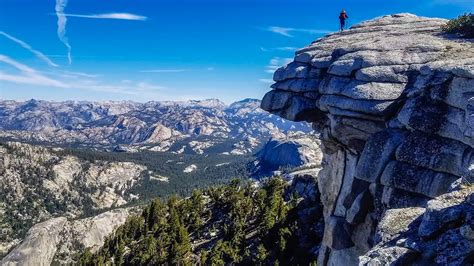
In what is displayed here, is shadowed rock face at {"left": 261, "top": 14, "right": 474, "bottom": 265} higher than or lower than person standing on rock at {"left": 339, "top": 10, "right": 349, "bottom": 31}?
lower

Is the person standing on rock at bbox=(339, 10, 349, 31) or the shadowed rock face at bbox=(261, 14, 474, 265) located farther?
the person standing on rock at bbox=(339, 10, 349, 31)

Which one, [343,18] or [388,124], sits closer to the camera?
[388,124]

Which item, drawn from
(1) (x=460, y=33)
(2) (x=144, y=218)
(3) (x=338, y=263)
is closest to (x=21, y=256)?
(2) (x=144, y=218)

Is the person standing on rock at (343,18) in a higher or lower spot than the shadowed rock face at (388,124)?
higher

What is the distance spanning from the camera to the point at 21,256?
17475 cm

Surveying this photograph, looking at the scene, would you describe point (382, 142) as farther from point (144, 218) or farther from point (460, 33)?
point (144, 218)

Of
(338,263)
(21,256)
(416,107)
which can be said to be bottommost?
(21,256)

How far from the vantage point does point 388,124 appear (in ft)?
97.1

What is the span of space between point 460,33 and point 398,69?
8.77 meters

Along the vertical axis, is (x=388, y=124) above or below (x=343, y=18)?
below

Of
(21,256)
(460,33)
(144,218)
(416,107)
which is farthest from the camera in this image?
(21,256)

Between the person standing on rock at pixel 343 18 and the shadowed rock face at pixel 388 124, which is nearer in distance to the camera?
the shadowed rock face at pixel 388 124

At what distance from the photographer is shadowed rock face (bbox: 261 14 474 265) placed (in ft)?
51.7

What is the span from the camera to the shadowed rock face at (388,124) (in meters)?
15.8
